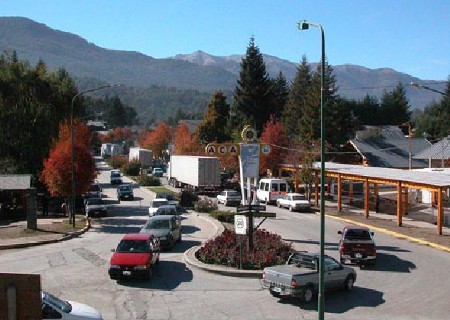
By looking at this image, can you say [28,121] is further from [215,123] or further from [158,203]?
[215,123]

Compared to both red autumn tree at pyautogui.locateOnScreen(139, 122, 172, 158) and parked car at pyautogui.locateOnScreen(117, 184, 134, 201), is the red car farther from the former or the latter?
red autumn tree at pyautogui.locateOnScreen(139, 122, 172, 158)

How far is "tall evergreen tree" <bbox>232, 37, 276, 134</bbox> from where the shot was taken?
86.2 m

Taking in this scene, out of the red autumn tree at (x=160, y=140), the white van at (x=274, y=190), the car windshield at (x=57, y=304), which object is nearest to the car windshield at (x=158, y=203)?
the white van at (x=274, y=190)

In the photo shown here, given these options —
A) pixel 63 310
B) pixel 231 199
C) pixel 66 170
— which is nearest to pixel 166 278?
pixel 63 310

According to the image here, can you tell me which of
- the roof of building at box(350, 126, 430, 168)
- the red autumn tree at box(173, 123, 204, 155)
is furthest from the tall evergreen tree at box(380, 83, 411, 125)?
the red autumn tree at box(173, 123, 204, 155)

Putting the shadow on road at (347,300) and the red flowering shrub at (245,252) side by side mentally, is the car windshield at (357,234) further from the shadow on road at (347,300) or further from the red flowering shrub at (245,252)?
the shadow on road at (347,300)

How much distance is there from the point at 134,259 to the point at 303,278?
20.9 feet

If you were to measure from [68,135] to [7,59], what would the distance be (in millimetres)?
12530

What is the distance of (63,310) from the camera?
44.3 ft

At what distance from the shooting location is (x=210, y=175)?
58.4m

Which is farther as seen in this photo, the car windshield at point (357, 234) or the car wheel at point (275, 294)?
the car windshield at point (357, 234)

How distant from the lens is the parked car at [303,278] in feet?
60.8

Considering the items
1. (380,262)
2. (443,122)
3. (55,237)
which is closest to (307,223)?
(380,262)

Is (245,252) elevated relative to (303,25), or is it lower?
lower
